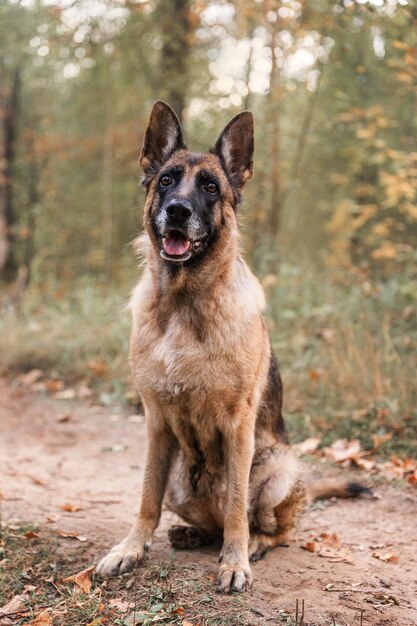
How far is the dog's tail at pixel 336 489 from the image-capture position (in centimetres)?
431

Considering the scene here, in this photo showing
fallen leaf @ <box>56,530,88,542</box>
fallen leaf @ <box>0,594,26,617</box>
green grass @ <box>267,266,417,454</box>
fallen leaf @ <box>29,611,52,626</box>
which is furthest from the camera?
green grass @ <box>267,266,417,454</box>

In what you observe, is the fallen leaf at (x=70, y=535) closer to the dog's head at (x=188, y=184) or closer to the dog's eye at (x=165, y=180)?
the dog's head at (x=188, y=184)

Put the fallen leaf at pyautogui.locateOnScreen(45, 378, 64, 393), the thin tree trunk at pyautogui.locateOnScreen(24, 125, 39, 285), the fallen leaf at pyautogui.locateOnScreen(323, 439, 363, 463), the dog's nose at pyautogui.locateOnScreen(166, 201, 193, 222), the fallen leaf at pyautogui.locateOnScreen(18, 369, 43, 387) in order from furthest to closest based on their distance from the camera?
the thin tree trunk at pyautogui.locateOnScreen(24, 125, 39, 285) < the fallen leaf at pyautogui.locateOnScreen(18, 369, 43, 387) < the fallen leaf at pyautogui.locateOnScreen(45, 378, 64, 393) < the fallen leaf at pyautogui.locateOnScreen(323, 439, 363, 463) < the dog's nose at pyautogui.locateOnScreen(166, 201, 193, 222)

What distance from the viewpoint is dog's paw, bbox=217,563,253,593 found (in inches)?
121

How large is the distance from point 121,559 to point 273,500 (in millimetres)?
940

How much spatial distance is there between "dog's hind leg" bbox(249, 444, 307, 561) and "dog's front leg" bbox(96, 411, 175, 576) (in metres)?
0.54

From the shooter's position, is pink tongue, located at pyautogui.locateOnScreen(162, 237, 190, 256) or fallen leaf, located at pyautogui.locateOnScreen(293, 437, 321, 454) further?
fallen leaf, located at pyautogui.locateOnScreen(293, 437, 321, 454)

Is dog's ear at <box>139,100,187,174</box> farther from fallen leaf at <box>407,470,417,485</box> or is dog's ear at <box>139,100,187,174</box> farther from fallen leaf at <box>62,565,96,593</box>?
fallen leaf at <box>407,470,417,485</box>

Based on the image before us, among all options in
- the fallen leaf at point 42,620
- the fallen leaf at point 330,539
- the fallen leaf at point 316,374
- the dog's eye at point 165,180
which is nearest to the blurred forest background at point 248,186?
the fallen leaf at point 316,374

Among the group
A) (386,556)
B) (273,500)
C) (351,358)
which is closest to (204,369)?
(273,500)

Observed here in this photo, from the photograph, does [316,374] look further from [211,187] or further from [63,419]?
[211,187]

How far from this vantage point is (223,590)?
3.05m

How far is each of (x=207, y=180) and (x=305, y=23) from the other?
17.6 feet

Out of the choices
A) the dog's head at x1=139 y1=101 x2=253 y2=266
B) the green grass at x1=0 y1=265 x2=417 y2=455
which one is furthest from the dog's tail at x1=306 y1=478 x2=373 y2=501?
the dog's head at x1=139 y1=101 x2=253 y2=266
